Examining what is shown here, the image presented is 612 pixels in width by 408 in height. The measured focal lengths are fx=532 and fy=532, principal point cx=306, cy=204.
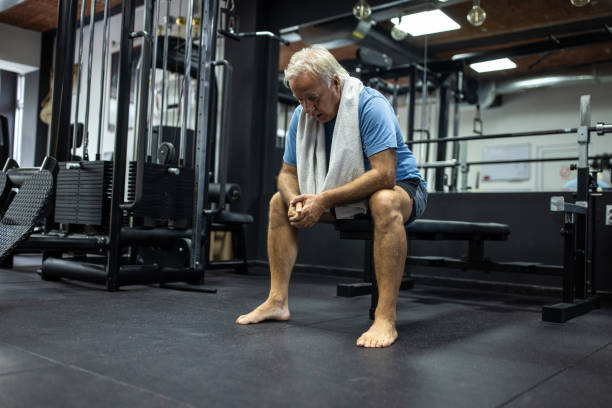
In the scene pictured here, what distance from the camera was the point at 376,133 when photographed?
1.85 m

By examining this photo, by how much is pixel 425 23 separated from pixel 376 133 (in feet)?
11.1

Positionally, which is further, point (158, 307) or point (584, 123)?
point (584, 123)

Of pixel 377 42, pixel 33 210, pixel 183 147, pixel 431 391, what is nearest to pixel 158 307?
pixel 33 210

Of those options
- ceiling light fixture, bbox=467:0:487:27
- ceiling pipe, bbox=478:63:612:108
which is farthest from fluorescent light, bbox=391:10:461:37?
ceiling pipe, bbox=478:63:612:108

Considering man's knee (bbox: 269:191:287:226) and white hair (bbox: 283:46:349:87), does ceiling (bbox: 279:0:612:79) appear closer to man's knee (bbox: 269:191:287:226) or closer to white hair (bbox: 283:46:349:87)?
white hair (bbox: 283:46:349:87)

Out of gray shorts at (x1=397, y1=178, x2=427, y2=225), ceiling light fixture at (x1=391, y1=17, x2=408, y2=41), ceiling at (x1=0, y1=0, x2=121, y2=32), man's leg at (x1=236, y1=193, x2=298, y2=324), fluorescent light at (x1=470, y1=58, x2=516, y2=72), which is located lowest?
man's leg at (x1=236, y1=193, x2=298, y2=324)

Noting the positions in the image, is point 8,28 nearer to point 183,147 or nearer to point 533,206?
point 183,147

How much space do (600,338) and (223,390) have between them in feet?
4.98

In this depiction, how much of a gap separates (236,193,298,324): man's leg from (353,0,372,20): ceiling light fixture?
267 cm

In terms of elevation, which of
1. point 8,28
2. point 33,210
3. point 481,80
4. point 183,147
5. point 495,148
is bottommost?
point 33,210

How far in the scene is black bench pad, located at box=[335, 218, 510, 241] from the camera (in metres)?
2.01

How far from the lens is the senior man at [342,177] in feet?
5.83

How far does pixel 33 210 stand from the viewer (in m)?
2.16

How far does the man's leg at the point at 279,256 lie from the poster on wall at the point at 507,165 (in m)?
6.32
